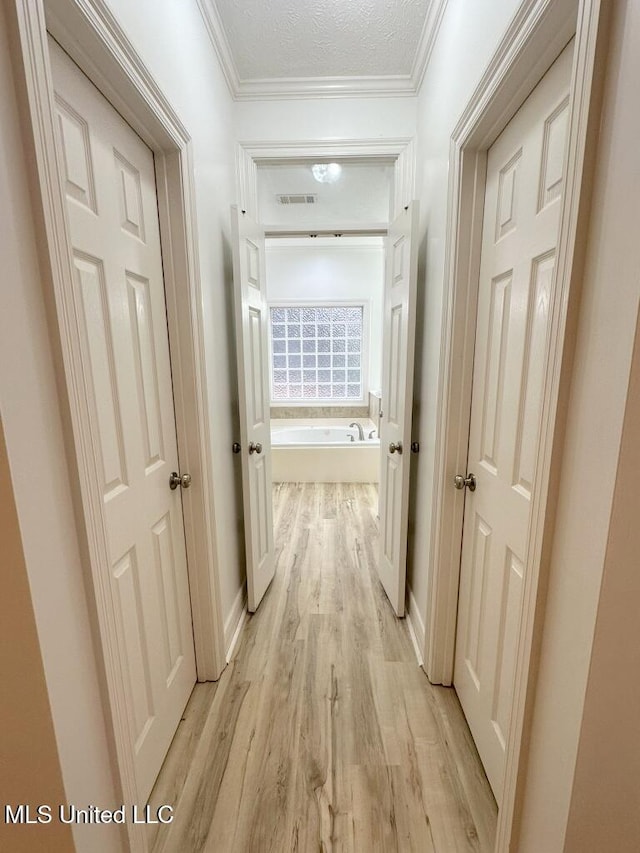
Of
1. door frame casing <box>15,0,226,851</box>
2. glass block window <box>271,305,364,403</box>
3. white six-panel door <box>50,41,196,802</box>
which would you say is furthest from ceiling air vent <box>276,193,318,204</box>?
white six-panel door <box>50,41,196,802</box>

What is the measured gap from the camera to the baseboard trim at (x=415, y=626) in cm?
173

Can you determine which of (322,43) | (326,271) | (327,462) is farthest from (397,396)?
(326,271)

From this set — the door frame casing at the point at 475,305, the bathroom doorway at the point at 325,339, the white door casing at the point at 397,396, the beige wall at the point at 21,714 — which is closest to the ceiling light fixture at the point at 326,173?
the bathroom doorway at the point at 325,339

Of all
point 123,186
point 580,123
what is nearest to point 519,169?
point 580,123

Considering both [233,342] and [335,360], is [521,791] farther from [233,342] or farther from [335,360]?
[335,360]

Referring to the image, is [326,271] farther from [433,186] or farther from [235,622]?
[235,622]

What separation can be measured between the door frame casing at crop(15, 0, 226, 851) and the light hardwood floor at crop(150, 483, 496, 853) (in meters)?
0.24

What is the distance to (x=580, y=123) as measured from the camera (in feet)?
2.16

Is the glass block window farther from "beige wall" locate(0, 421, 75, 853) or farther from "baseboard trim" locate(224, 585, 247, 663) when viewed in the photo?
"beige wall" locate(0, 421, 75, 853)

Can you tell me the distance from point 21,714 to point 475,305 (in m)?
1.62

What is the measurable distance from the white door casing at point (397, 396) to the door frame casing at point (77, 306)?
93 centimetres

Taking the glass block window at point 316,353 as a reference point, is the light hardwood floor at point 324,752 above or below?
below

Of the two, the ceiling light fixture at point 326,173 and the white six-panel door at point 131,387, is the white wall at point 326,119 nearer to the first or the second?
the ceiling light fixture at point 326,173

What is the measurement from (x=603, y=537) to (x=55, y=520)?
100cm
